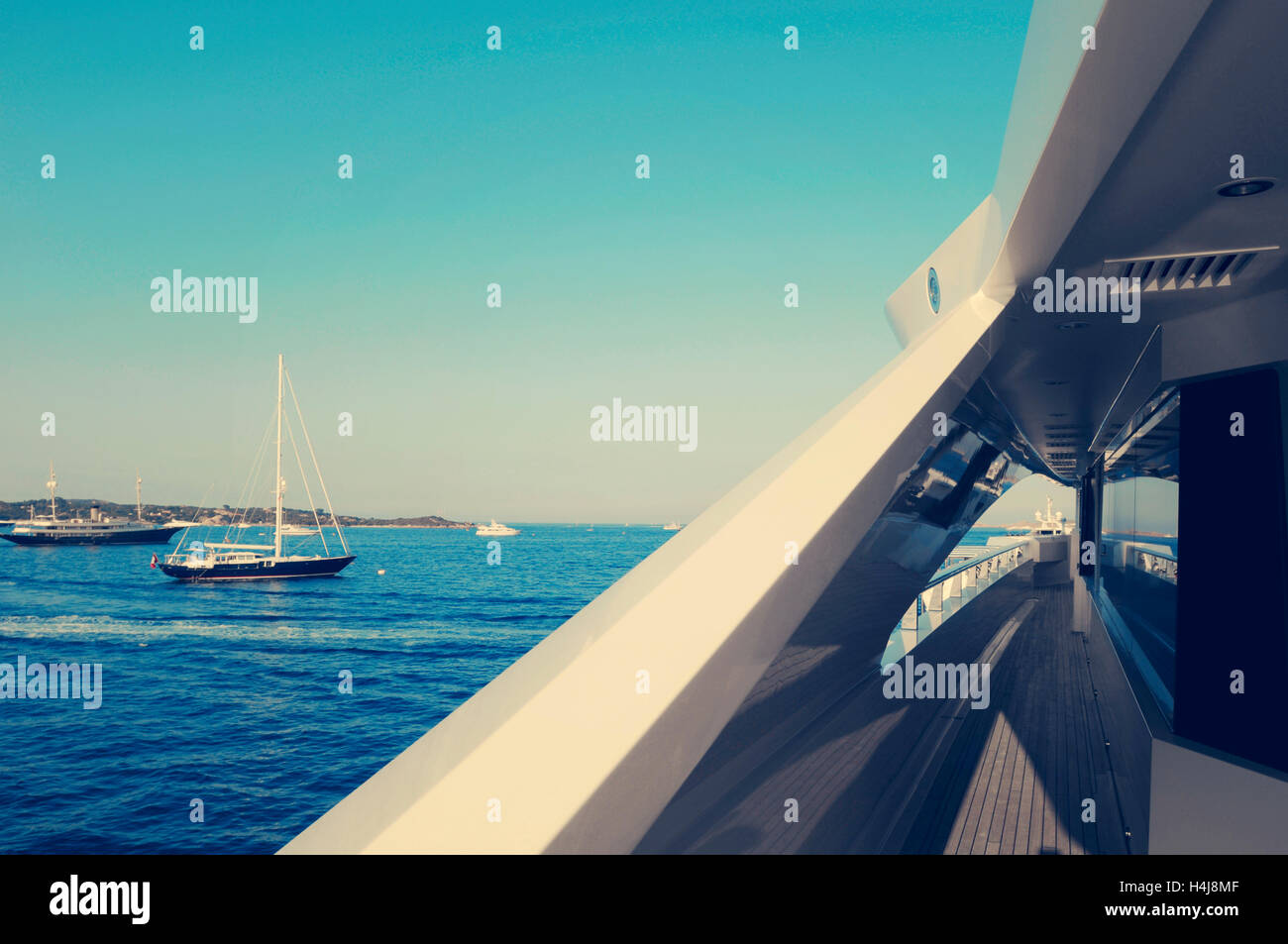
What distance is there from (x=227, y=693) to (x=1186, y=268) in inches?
1181

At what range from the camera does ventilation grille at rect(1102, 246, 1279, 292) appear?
115 inches

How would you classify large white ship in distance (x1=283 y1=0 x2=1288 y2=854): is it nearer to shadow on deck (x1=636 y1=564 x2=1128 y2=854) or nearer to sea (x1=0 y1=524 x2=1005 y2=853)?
shadow on deck (x1=636 y1=564 x2=1128 y2=854)

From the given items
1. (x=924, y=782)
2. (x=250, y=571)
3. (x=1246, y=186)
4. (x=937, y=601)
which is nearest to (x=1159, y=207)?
(x=1246, y=186)

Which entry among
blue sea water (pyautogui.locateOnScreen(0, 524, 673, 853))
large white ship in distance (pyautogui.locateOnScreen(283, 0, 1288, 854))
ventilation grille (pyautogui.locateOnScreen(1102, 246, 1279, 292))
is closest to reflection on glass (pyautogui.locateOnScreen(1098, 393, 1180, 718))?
large white ship in distance (pyautogui.locateOnScreen(283, 0, 1288, 854))

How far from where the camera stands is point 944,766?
5809mm

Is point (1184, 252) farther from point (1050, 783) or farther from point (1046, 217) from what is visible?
point (1050, 783)

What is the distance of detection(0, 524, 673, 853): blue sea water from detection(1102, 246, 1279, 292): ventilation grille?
A: 1470 centimetres

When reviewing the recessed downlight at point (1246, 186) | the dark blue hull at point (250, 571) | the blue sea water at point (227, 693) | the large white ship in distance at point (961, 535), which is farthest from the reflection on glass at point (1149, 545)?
the dark blue hull at point (250, 571)

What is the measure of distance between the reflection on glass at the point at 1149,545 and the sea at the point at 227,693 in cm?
1336

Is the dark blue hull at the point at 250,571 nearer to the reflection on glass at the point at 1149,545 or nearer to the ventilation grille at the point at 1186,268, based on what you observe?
the reflection on glass at the point at 1149,545

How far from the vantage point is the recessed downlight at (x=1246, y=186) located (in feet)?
7.11

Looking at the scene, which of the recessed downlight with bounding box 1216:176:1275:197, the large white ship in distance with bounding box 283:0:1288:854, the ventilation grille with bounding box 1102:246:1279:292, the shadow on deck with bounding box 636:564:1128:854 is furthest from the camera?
the ventilation grille with bounding box 1102:246:1279:292
